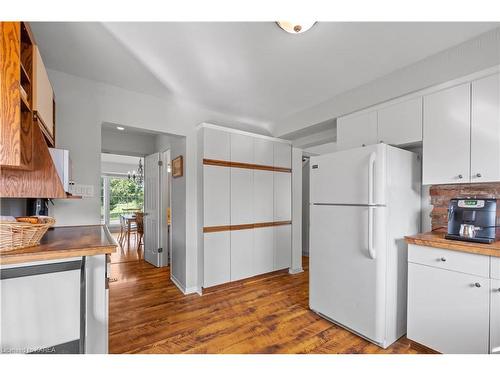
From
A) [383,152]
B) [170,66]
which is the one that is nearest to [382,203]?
[383,152]

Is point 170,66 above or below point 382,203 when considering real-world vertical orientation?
above

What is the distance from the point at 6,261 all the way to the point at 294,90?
2637 mm

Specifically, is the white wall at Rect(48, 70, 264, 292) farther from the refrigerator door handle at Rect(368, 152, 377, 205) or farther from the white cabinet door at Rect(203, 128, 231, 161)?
the refrigerator door handle at Rect(368, 152, 377, 205)

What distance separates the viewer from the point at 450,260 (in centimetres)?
165

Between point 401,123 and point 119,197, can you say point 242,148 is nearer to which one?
point 401,123

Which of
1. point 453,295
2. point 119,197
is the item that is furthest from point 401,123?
point 119,197

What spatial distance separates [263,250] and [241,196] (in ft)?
2.84

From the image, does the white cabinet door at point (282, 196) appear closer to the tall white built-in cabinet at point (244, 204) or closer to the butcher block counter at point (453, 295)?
the tall white built-in cabinet at point (244, 204)

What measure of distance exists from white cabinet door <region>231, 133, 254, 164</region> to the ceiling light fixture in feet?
5.24

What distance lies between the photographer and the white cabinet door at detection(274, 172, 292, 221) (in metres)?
3.52

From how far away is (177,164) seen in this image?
10.5 feet

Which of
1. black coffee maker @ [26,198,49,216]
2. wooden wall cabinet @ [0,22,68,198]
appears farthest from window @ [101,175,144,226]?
wooden wall cabinet @ [0,22,68,198]
